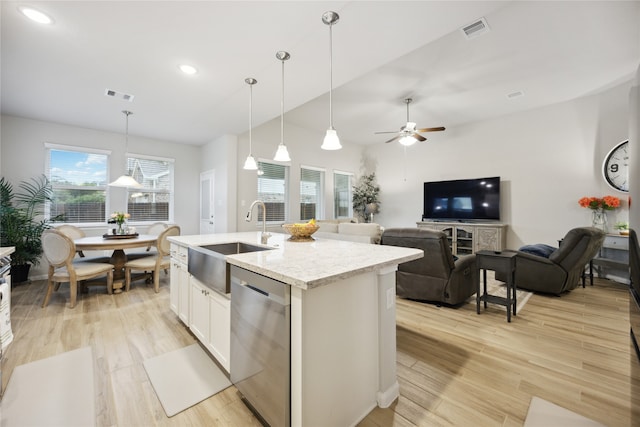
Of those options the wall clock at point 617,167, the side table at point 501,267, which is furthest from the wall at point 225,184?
the wall clock at point 617,167

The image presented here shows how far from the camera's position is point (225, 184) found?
512 centimetres

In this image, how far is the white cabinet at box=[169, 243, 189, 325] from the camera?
8.14 feet

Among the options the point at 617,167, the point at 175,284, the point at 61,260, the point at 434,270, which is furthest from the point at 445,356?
the point at 617,167

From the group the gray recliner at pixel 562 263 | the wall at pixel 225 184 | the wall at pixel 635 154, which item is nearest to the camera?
the wall at pixel 635 154

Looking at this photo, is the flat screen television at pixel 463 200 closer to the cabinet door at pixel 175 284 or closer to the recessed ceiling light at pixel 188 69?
the recessed ceiling light at pixel 188 69

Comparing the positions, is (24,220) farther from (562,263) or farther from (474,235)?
(474,235)

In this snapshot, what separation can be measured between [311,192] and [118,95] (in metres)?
4.21

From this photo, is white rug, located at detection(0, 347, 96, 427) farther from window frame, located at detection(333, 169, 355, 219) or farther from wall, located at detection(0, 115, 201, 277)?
window frame, located at detection(333, 169, 355, 219)

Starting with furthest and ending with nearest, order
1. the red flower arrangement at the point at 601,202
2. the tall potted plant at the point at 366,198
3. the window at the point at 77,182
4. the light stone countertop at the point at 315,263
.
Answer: the tall potted plant at the point at 366,198, the window at the point at 77,182, the red flower arrangement at the point at 601,202, the light stone countertop at the point at 315,263

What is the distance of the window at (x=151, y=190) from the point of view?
5.38m

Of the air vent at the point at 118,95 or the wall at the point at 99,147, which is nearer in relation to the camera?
the air vent at the point at 118,95

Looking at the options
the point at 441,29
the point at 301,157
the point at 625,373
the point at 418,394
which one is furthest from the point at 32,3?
the point at 625,373

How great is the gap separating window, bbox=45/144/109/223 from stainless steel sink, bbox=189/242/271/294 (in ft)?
13.3

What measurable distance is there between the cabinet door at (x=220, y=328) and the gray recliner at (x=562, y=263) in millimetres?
3885
